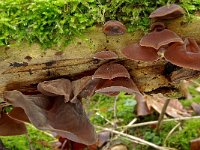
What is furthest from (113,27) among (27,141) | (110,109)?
(110,109)

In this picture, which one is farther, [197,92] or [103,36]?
[197,92]

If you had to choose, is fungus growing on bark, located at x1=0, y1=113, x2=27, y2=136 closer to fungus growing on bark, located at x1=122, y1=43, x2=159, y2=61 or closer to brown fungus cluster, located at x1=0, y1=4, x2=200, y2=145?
brown fungus cluster, located at x1=0, y1=4, x2=200, y2=145

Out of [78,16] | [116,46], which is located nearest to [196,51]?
[116,46]

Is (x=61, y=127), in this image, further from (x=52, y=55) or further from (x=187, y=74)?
(x=187, y=74)

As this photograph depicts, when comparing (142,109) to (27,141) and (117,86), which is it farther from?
(117,86)

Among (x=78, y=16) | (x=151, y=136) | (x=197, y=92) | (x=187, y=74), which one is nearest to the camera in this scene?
(x=78, y=16)

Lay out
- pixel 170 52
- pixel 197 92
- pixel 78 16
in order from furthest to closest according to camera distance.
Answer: pixel 197 92 < pixel 78 16 < pixel 170 52
